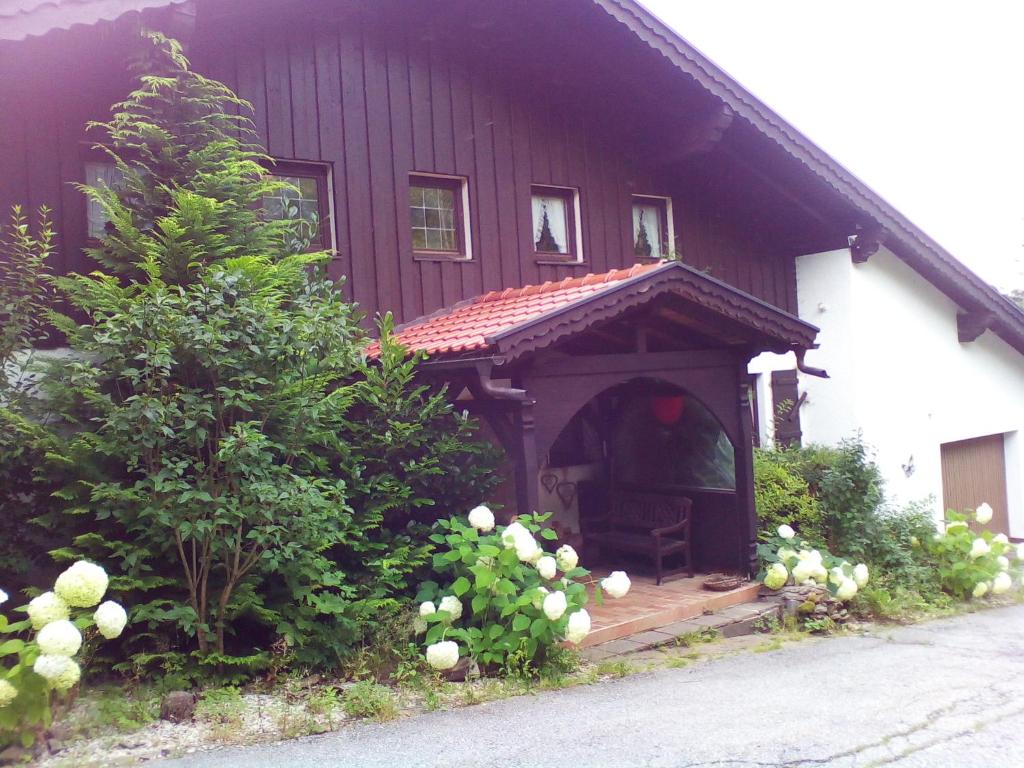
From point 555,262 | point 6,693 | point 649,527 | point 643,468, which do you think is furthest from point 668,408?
point 6,693

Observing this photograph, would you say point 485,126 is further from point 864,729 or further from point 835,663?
point 864,729

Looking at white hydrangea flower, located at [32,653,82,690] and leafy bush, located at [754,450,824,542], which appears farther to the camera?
leafy bush, located at [754,450,824,542]

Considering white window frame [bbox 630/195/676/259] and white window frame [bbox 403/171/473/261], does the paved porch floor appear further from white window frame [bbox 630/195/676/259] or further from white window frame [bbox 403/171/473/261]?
white window frame [bbox 630/195/676/259]

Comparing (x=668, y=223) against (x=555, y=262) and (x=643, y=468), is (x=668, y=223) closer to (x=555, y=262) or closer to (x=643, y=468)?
(x=555, y=262)

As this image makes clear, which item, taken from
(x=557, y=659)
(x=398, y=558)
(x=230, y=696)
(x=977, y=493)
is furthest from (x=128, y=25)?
(x=977, y=493)

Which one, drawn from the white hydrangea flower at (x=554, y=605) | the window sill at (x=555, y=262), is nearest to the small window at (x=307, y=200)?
the window sill at (x=555, y=262)

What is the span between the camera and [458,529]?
20.4 ft

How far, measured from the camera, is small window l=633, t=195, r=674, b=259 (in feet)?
35.6

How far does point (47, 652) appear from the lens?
4.30 m

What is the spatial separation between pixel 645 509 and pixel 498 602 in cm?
387

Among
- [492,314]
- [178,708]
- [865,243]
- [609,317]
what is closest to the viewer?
[178,708]

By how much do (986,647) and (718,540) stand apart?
8.08 feet

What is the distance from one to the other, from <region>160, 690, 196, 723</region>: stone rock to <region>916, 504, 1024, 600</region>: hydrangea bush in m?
7.79

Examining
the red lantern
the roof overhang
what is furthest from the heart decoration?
the roof overhang
